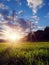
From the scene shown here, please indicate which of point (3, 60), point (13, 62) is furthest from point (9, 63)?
point (3, 60)

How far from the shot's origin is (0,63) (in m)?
12.8

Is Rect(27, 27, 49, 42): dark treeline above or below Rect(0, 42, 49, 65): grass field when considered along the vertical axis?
Answer: above

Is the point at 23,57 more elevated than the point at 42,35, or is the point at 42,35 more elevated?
the point at 42,35

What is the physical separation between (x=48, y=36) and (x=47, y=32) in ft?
26.7

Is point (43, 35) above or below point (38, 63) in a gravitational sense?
above

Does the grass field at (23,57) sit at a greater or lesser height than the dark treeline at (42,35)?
lesser

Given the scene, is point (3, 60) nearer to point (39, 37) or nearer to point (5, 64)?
point (5, 64)

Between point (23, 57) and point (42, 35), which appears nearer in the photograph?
point (23, 57)

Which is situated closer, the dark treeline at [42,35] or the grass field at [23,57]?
the grass field at [23,57]

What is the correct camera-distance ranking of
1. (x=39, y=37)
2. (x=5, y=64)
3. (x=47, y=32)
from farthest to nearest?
1. (x=47, y=32)
2. (x=39, y=37)
3. (x=5, y=64)

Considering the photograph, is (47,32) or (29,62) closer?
(29,62)

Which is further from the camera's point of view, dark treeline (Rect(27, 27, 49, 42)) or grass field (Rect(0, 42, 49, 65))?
dark treeline (Rect(27, 27, 49, 42))

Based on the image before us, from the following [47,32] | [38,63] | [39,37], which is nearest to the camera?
[38,63]

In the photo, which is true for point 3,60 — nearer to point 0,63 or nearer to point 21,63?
point 0,63
